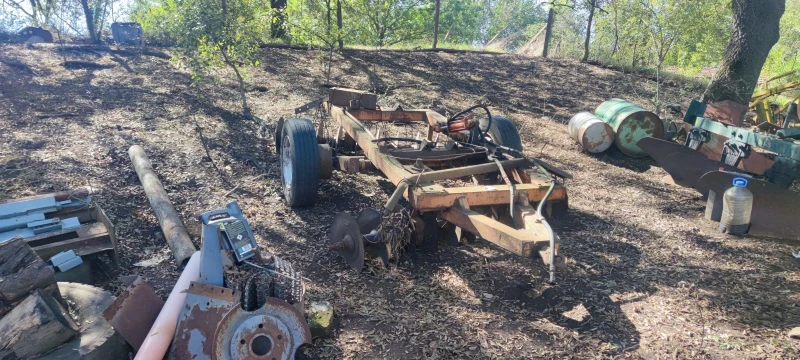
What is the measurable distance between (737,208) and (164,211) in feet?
17.5

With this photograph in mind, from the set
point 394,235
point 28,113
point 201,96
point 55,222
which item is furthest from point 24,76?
point 394,235

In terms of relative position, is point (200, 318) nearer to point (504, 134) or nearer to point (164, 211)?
point (164, 211)

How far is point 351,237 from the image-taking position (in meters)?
4.03

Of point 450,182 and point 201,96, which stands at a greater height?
point 201,96

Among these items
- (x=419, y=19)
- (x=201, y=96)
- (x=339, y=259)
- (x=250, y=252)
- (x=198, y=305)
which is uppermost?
(x=419, y=19)

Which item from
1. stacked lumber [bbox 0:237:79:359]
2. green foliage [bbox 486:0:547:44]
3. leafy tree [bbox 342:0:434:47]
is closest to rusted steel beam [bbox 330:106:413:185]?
stacked lumber [bbox 0:237:79:359]

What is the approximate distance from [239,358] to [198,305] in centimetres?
36

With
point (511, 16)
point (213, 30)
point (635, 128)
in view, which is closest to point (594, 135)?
point (635, 128)

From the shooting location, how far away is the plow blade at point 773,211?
4734 millimetres

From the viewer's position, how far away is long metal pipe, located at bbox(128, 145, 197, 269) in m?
3.98

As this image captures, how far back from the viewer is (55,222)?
12.3 ft

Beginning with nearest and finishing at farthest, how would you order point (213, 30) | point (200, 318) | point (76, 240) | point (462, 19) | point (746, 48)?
point (200, 318) → point (76, 240) → point (213, 30) → point (746, 48) → point (462, 19)

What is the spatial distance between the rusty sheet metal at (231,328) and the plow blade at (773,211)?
454 centimetres

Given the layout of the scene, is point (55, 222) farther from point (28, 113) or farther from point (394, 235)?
point (28, 113)
